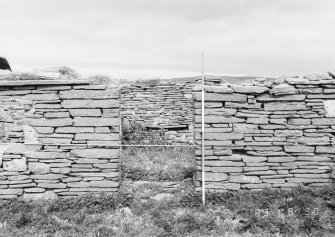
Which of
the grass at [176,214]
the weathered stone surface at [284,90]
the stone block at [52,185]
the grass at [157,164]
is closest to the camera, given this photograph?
the grass at [176,214]

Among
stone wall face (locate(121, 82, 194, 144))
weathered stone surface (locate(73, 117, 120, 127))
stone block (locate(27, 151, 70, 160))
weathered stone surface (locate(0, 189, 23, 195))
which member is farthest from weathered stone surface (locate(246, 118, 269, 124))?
stone wall face (locate(121, 82, 194, 144))

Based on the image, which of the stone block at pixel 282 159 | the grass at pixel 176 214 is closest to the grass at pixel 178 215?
the grass at pixel 176 214

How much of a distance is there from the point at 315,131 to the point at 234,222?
80.3 inches

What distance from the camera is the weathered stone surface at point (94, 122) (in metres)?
5.46

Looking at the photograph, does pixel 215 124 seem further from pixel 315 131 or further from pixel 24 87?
pixel 24 87

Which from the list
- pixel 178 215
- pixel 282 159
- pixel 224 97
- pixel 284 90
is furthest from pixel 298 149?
pixel 178 215

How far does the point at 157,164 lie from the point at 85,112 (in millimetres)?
2175

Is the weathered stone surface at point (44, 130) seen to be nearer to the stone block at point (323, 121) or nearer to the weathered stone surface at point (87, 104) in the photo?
the weathered stone surface at point (87, 104)

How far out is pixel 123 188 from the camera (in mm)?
5742

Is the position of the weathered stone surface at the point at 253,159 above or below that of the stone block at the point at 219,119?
below

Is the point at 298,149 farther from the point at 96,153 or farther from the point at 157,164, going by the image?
the point at 96,153

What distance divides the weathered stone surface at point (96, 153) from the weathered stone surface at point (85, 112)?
574 millimetres


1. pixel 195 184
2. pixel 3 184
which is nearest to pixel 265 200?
pixel 195 184

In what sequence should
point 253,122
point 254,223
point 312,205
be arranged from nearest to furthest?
point 254,223 < point 312,205 < point 253,122
